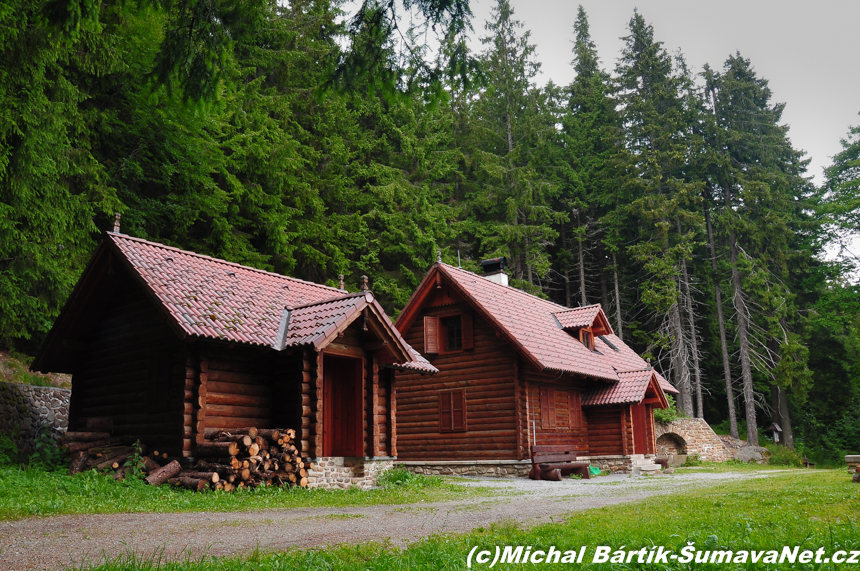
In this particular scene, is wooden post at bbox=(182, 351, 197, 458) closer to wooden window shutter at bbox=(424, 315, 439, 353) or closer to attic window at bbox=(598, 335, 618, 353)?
wooden window shutter at bbox=(424, 315, 439, 353)

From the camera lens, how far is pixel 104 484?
41.4 feet

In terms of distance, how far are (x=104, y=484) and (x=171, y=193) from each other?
13981mm

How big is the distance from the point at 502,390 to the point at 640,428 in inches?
297

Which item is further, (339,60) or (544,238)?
(544,238)

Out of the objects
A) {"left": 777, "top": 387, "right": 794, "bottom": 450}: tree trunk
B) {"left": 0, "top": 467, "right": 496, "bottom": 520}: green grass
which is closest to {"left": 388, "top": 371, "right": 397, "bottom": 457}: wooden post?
{"left": 0, "top": 467, "right": 496, "bottom": 520}: green grass

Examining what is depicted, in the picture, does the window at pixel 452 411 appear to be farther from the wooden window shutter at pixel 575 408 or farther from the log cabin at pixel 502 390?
the wooden window shutter at pixel 575 408

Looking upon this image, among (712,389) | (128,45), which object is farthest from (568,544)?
(712,389)

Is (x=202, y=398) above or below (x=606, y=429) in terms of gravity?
above

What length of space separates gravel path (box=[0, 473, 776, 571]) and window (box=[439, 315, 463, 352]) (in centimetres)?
1295

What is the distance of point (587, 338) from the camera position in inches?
1126

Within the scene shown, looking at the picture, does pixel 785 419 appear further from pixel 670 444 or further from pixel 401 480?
pixel 401 480

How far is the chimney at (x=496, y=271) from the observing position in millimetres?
29766

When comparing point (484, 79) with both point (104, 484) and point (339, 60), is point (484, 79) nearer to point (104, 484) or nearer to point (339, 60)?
point (339, 60)

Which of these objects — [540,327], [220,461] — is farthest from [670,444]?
[220,461]
